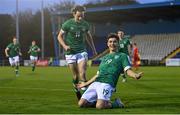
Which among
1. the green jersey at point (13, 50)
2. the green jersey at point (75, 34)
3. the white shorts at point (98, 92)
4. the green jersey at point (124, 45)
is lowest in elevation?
the green jersey at point (13, 50)

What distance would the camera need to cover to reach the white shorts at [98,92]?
33.4 ft

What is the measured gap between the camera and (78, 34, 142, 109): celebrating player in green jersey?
33.2 ft

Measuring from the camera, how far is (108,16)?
67438 millimetres

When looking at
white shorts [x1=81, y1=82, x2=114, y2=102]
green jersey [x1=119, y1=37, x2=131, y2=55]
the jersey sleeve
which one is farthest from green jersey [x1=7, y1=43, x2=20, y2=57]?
the jersey sleeve

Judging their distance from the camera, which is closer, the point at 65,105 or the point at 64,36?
the point at 65,105

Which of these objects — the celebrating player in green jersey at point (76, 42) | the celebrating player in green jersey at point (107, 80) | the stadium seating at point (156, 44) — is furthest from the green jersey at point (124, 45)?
the stadium seating at point (156, 44)

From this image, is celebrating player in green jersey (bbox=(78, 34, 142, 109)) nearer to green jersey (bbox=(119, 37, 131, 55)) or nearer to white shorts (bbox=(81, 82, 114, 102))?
white shorts (bbox=(81, 82, 114, 102))

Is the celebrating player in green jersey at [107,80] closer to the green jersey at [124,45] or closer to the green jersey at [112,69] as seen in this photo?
the green jersey at [112,69]

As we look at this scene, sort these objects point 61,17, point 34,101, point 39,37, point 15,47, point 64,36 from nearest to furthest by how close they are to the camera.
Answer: point 34,101, point 64,36, point 15,47, point 61,17, point 39,37

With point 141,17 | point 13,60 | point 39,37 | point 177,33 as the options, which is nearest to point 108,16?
point 141,17

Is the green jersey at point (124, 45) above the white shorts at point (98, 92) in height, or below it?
below

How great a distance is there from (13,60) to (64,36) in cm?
2055

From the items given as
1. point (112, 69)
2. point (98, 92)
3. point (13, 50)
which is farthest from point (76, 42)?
point (13, 50)

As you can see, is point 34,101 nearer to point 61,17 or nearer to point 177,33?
point 177,33
